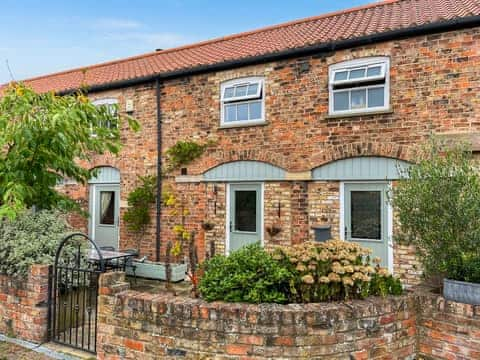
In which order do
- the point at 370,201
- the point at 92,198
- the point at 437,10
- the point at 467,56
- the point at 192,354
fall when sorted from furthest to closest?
1. the point at 92,198
2. the point at 437,10
3. the point at 370,201
4. the point at 467,56
5. the point at 192,354

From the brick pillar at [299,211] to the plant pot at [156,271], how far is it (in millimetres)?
2684

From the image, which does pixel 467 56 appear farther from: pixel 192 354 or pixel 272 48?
pixel 192 354

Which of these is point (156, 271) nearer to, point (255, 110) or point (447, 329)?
point (255, 110)

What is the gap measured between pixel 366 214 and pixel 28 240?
20.7ft

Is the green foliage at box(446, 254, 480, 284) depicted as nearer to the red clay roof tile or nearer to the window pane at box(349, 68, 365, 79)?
the window pane at box(349, 68, 365, 79)

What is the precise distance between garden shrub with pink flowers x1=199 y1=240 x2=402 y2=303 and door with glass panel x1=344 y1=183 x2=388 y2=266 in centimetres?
354

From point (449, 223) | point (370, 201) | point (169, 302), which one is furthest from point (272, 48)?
point (169, 302)

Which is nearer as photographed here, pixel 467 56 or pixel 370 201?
pixel 467 56

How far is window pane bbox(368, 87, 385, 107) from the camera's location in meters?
8.24

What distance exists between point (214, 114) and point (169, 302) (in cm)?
656

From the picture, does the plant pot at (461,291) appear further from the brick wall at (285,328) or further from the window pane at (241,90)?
the window pane at (241,90)

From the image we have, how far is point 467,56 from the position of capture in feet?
24.3

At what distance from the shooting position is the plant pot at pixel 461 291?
4.33 meters

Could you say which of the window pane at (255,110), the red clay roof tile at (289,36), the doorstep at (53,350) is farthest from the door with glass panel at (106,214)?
the doorstep at (53,350)
